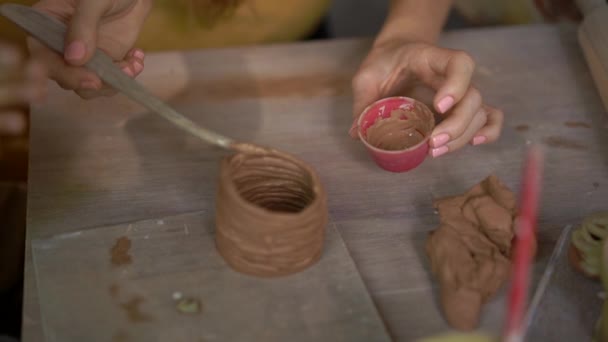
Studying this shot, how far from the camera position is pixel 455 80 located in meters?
0.95

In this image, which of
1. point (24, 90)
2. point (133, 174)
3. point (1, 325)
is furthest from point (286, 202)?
point (1, 325)

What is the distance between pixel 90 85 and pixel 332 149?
36 centimetres

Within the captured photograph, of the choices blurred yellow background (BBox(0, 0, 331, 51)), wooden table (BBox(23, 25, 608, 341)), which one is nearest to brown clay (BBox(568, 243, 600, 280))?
wooden table (BBox(23, 25, 608, 341))

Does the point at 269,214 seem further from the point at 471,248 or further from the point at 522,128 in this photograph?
the point at 522,128

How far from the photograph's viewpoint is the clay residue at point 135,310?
761 mm

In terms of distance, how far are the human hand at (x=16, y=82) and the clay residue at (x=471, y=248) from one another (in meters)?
0.55

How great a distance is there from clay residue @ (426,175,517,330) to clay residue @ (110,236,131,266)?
36 cm

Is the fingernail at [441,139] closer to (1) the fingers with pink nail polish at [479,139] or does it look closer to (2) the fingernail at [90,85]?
(1) the fingers with pink nail polish at [479,139]

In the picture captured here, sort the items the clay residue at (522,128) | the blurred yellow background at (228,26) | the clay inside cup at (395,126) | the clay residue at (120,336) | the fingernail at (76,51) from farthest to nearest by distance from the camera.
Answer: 1. the blurred yellow background at (228,26)
2. the clay residue at (522,128)
3. the clay inside cup at (395,126)
4. the fingernail at (76,51)
5. the clay residue at (120,336)

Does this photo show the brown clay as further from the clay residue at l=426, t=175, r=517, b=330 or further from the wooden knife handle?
the wooden knife handle

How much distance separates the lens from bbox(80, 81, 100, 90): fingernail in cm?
92

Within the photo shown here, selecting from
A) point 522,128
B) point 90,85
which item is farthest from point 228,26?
point 522,128

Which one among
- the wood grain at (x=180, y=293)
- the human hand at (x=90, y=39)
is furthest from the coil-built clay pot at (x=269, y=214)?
the human hand at (x=90, y=39)

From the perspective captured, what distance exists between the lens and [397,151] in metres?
0.93
